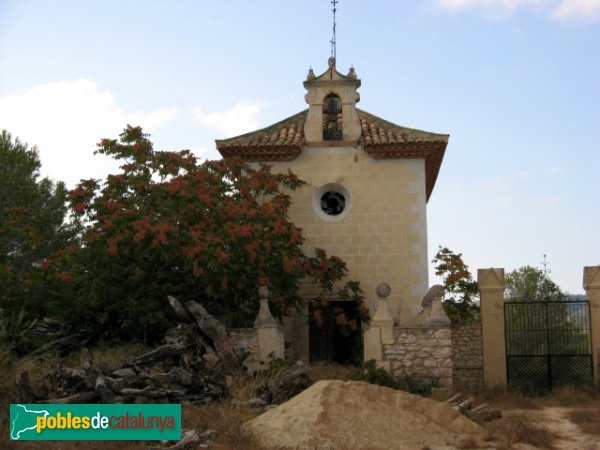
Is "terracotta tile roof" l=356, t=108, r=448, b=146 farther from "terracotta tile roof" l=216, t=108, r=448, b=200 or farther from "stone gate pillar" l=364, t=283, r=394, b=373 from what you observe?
"stone gate pillar" l=364, t=283, r=394, b=373

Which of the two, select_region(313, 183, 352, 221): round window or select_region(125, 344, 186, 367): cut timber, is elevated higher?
select_region(313, 183, 352, 221): round window

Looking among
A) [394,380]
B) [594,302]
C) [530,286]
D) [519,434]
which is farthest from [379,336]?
[530,286]

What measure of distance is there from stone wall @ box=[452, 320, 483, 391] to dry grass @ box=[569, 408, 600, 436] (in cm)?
308

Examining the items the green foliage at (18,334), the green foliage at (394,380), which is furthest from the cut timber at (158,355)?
the green foliage at (394,380)

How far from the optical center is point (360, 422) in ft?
33.9

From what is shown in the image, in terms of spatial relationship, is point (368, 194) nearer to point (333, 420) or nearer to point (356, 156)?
point (356, 156)

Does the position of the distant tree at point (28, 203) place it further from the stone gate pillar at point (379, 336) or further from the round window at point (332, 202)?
the stone gate pillar at point (379, 336)

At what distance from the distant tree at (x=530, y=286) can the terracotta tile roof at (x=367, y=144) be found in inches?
282

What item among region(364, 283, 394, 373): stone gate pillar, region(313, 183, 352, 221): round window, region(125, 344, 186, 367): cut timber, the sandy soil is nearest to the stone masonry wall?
region(364, 283, 394, 373): stone gate pillar

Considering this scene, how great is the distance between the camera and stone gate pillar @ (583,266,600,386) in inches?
653

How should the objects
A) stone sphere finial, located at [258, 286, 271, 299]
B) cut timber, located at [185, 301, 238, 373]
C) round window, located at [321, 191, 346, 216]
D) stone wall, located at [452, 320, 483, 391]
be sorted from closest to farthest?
cut timber, located at [185, 301, 238, 373], stone sphere finial, located at [258, 286, 271, 299], stone wall, located at [452, 320, 483, 391], round window, located at [321, 191, 346, 216]

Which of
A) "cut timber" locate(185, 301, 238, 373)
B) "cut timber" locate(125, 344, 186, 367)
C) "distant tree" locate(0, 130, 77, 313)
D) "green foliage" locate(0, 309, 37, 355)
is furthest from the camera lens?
"distant tree" locate(0, 130, 77, 313)

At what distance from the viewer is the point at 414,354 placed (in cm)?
1491

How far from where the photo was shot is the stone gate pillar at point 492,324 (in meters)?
16.6
